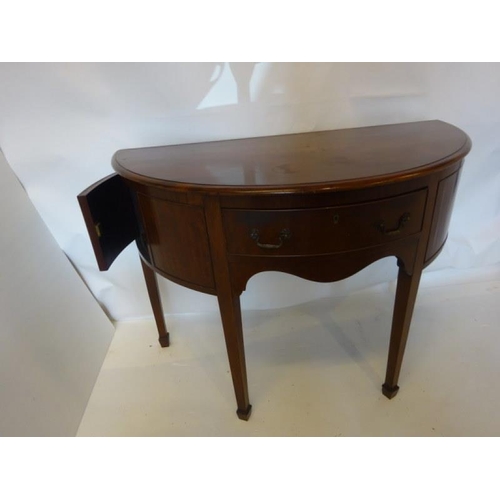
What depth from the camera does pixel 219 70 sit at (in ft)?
3.70

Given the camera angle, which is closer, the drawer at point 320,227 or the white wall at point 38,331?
the drawer at point 320,227

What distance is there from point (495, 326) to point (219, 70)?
1.40 m

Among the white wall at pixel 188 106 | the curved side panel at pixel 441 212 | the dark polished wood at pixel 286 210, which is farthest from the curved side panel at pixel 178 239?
the curved side panel at pixel 441 212

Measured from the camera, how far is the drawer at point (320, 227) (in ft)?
2.51

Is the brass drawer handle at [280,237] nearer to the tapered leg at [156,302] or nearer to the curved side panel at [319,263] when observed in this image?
the curved side panel at [319,263]

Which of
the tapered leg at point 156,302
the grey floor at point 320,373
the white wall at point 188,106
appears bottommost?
the grey floor at point 320,373

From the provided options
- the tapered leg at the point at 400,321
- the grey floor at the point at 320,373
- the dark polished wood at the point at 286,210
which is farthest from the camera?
the grey floor at the point at 320,373

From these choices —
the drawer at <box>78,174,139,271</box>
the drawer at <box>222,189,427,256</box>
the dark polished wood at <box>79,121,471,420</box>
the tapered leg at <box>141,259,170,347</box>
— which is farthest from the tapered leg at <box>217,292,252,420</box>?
the tapered leg at <box>141,259,170,347</box>

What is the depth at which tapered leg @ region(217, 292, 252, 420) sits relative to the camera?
92 centimetres

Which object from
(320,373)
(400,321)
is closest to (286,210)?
(400,321)

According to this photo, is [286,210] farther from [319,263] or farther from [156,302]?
[156,302]

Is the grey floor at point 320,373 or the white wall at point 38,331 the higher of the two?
the white wall at point 38,331

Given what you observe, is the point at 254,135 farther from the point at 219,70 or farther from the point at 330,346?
the point at 330,346

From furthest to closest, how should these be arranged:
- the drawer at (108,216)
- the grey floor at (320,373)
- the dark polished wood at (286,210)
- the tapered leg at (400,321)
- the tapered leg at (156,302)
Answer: the tapered leg at (156,302)
the grey floor at (320,373)
the tapered leg at (400,321)
the drawer at (108,216)
the dark polished wood at (286,210)
